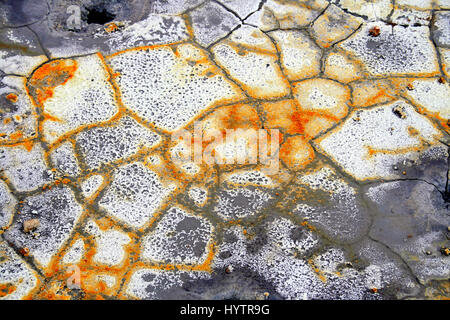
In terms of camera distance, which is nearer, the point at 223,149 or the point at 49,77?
the point at 223,149

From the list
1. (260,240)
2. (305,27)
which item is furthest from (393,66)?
(260,240)

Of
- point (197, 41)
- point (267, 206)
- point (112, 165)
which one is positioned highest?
point (197, 41)

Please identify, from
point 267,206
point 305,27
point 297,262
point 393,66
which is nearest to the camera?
point 297,262

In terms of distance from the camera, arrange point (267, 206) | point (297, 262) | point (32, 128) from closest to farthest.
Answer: point (297, 262)
point (267, 206)
point (32, 128)

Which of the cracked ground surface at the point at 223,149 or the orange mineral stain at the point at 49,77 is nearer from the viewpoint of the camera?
the cracked ground surface at the point at 223,149

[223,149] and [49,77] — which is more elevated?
[49,77]

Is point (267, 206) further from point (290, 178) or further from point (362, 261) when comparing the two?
point (362, 261)

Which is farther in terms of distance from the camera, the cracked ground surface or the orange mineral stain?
the orange mineral stain

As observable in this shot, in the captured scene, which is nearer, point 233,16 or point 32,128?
point 32,128
